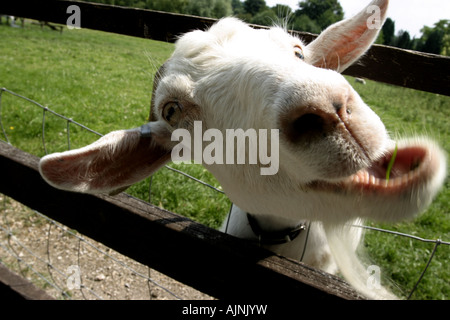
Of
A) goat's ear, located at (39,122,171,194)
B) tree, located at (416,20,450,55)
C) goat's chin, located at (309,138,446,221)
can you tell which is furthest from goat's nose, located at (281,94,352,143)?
tree, located at (416,20,450,55)

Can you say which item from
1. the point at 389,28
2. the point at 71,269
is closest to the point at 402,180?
the point at 71,269

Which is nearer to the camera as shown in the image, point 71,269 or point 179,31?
point 179,31

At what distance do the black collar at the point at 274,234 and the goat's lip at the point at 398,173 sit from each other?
692mm

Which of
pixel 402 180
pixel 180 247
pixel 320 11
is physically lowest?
pixel 180 247

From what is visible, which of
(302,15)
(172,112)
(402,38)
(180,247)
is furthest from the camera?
(402,38)

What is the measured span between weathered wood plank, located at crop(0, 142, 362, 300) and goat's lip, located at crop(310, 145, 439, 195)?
30 centimetres

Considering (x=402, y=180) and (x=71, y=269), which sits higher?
(x=402, y=180)

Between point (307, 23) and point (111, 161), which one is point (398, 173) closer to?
point (111, 161)

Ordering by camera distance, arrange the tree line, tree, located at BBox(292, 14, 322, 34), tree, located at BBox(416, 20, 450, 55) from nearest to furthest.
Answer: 1. the tree line
2. tree, located at BBox(292, 14, 322, 34)
3. tree, located at BBox(416, 20, 450, 55)

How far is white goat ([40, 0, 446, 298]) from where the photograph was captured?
0.93 metres

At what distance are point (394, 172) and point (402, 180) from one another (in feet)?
0.13

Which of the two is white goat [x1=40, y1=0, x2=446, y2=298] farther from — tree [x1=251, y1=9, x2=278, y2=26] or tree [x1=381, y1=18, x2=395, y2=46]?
tree [x1=381, y1=18, x2=395, y2=46]

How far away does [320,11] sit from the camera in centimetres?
349

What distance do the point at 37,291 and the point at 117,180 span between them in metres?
0.85
